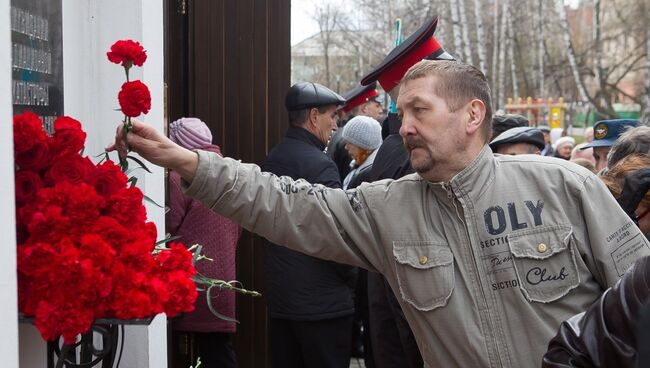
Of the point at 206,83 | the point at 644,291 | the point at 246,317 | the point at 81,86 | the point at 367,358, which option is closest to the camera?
the point at 644,291

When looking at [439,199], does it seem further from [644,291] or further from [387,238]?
[644,291]

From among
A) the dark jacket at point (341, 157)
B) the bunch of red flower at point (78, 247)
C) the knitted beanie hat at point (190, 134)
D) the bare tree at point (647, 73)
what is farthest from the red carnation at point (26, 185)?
the bare tree at point (647, 73)

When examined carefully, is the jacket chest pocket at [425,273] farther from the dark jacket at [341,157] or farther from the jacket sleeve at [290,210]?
the dark jacket at [341,157]

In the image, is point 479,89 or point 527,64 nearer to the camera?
point 479,89

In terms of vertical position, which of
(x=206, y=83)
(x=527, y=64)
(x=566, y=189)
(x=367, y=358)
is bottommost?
(x=367, y=358)

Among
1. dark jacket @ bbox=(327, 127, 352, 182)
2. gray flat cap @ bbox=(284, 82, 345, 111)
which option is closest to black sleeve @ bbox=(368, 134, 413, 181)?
gray flat cap @ bbox=(284, 82, 345, 111)

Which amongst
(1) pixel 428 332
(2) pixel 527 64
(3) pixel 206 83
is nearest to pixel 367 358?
(3) pixel 206 83

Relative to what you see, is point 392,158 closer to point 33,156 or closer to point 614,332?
point 33,156

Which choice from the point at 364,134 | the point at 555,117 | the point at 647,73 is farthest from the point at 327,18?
the point at 364,134

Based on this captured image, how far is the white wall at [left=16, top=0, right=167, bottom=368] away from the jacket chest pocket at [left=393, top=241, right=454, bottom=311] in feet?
3.62

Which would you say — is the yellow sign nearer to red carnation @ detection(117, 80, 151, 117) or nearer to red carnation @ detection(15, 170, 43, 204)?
red carnation @ detection(117, 80, 151, 117)

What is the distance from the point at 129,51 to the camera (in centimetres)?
247

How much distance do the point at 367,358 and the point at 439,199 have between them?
398 centimetres

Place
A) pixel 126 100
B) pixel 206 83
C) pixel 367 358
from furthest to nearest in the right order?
1. pixel 367 358
2. pixel 206 83
3. pixel 126 100
